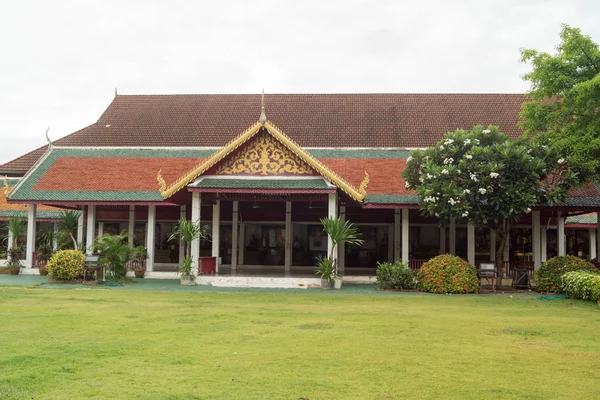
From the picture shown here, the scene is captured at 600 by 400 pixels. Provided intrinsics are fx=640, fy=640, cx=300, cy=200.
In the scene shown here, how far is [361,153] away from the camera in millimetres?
24438

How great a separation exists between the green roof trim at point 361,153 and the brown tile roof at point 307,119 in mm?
3733

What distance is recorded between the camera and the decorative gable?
19.0m

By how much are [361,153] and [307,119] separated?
6749 mm

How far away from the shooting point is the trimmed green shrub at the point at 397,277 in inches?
719

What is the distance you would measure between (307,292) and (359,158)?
8312 millimetres

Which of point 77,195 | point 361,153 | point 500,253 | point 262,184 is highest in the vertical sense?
point 361,153

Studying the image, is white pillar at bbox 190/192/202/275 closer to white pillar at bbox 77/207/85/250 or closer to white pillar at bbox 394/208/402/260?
white pillar at bbox 77/207/85/250

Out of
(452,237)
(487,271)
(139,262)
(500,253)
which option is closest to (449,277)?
(487,271)

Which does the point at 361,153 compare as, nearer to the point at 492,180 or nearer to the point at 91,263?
the point at 492,180

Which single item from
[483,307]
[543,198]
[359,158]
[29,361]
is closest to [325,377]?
[29,361]

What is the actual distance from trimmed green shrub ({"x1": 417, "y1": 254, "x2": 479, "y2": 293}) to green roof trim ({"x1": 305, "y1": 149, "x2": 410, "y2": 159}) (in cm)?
708

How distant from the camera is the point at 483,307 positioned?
13.9 m

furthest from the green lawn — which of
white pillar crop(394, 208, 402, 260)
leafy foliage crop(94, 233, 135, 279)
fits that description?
white pillar crop(394, 208, 402, 260)

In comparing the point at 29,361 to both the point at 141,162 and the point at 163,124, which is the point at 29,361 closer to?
the point at 141,162
